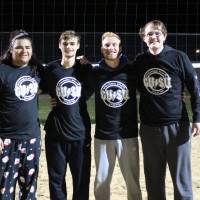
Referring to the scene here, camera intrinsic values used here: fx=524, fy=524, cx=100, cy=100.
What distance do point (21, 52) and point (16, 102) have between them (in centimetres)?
45

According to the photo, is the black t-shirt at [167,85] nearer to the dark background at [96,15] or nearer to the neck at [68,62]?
the neck at [68,62]

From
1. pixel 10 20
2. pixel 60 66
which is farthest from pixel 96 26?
pixel 60 66

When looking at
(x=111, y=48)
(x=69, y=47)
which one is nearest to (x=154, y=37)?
(x=111, y=48)

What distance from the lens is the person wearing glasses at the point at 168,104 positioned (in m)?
4.73

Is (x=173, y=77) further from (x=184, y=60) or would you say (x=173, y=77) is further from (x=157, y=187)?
A: (x=157, y=187)

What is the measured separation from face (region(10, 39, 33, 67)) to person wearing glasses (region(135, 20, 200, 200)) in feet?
3.30

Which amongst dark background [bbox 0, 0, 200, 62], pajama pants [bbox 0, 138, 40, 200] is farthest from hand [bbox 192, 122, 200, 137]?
dark background [bbox 0, 0, 200, 62]

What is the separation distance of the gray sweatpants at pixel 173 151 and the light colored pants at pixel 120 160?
0.47 ft

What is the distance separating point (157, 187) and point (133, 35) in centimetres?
1187

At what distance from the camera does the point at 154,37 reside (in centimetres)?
477

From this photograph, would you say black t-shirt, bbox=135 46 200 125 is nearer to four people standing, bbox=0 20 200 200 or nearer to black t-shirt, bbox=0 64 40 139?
four people standing, bbox=0 20 200 200

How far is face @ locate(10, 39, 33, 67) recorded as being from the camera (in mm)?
4703

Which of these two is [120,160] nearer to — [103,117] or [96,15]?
[103,117]

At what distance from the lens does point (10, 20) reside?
66.4 ft
